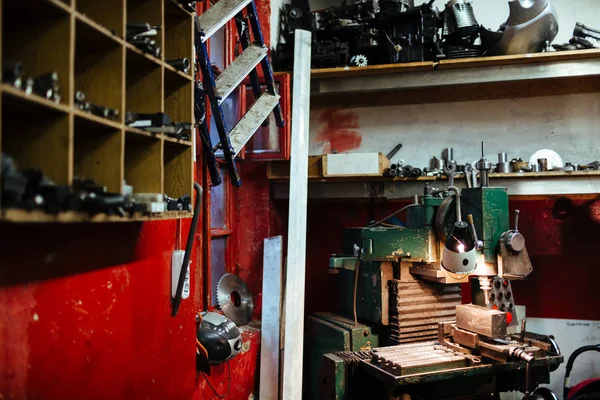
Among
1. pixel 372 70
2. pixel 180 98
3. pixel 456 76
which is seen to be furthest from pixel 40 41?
pixel 456 76

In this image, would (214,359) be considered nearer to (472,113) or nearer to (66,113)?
(66,113)

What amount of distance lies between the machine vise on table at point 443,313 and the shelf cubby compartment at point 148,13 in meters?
1.30

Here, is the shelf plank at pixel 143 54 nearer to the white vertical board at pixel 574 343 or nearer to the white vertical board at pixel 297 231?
the white vertical board at pixel 297 231

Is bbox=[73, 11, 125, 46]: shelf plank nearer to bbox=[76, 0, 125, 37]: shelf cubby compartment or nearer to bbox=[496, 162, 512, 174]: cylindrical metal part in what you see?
bbox=[76, 0, 125, 37]: shelf cubby compartment

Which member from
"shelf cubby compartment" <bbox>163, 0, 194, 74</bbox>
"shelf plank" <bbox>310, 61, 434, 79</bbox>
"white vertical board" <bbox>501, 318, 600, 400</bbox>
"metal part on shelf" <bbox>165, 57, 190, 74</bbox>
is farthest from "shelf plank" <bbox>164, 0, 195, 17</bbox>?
"white vertical board" <bbox>501, 318, 600, 400</bbox>

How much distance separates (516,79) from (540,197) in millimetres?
888

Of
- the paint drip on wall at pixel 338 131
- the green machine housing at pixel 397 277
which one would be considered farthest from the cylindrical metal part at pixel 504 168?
the paint drip on wall at pixel 338 131

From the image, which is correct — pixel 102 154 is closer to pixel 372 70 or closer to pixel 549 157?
pixel 372 70

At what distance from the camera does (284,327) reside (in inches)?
113

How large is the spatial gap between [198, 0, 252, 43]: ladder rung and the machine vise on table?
1.32m

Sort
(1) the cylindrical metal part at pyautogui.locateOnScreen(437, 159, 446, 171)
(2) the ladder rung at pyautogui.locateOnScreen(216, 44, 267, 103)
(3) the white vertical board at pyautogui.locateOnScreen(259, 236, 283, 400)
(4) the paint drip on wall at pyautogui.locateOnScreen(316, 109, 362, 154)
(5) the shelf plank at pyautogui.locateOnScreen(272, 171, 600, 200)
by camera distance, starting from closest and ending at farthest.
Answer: (2) the ladder rung at pyautogui.locateOnScreen(216, 44, 267, 103), (3) the white vertical board at pyautogui.locateOnScreen(259, 236, 283, 400), (5) the shelf plank at pyautogui.locateOnScreen(272, 171, 600, 200), (1) the cylindrical metal part at pyautogui.locateOnScreen(437, 159, 446, 171), (4) the paint drip on wall at pyautogui.locateOnScreen(316, 109, 362, 154)

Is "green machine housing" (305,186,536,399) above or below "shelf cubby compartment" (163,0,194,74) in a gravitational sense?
below

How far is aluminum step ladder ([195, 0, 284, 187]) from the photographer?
2.08m

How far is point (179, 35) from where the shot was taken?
5.04 feet
